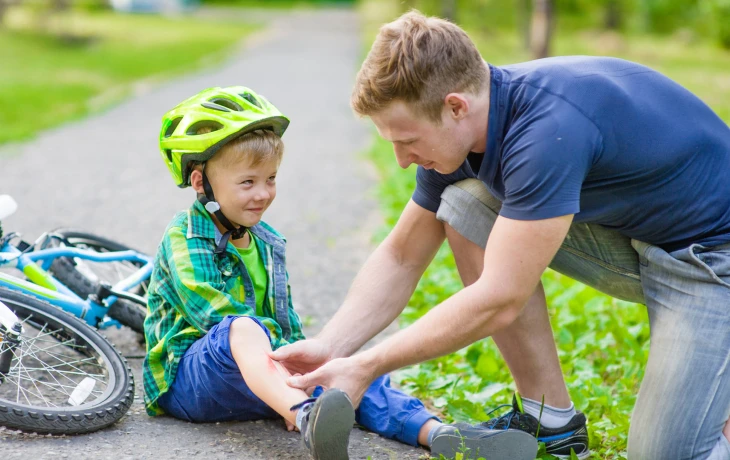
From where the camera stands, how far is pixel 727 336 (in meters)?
2.79

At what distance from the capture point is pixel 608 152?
2697 millimetres

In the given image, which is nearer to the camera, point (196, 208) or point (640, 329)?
point (196, 208)

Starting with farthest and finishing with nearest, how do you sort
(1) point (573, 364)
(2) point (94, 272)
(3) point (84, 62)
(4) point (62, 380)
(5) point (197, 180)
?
(3) point (84, 62) < (2) point (94, 272) < (1) point (573, 364) < (4) point (62, 380) < (5) point (197, 180)

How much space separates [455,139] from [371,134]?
9.67 metres

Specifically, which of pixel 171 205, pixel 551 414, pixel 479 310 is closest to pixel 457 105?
pixel 479 310

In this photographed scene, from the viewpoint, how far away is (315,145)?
1102 centimetres

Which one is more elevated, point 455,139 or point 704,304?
point 455,139

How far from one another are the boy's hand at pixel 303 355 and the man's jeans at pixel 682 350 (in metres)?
1.03

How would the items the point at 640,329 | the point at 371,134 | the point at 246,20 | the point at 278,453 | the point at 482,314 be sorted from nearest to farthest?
1. the point at 482,314
2. the point at 278,453
3. the point at 640,329
4. the point at 371,134
5. the point at 246,20

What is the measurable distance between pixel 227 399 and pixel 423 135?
115 cm

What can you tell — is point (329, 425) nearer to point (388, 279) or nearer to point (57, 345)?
point (388, 279)

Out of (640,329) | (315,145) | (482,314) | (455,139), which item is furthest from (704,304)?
(315,145)

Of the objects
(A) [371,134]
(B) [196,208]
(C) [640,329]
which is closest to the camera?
(B) [196,208]

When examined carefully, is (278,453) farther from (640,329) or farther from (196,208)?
(640,329)
